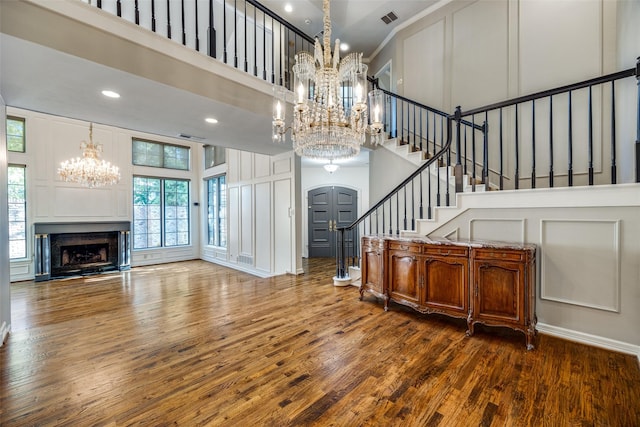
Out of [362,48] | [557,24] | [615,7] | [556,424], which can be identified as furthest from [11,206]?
[615,7]

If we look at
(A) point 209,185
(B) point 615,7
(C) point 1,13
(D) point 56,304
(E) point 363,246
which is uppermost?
(B) point 615,7

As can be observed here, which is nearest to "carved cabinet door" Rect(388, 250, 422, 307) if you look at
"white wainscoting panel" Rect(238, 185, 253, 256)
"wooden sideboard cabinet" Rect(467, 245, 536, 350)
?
"wooden sideboard cabinet" Rect(467, 245, 536, 350)

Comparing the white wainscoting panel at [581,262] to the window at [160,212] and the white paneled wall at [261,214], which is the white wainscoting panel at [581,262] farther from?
the window at [160,212]

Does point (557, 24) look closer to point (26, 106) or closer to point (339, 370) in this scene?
point (339, 370)

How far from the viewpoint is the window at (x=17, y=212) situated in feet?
18.5

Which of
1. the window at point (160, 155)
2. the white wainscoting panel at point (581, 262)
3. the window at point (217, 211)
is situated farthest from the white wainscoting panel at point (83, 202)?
the white wainscoting panel at point (581, 262)

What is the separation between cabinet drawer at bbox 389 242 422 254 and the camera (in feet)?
10.5

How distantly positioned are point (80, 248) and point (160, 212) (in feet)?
6.46

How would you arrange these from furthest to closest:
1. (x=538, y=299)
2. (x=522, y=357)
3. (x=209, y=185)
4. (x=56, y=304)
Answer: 1. (x=209, y=185)
2. (x=56, y=304)
3. (x=538, y=299)
4. (x=522, y=357)

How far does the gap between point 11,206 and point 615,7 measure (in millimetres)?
10618

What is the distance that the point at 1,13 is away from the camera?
76.0 inches

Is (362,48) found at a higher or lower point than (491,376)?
higher

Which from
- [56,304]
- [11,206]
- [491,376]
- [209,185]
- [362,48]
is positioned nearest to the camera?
[491,376]

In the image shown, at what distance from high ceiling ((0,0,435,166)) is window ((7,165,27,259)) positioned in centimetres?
392
